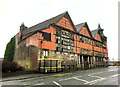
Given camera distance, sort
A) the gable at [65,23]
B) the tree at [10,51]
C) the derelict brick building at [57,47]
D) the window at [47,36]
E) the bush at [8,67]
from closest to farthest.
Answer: the bush at [8,67] < the derelict brick building at [57,47] < the window at [47,36] < the gable at [65,23] < the tree at [10,51]

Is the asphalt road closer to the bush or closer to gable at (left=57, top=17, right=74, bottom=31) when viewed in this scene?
the bush

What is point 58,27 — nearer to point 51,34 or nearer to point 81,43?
point 51,34

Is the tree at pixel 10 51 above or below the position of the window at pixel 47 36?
below

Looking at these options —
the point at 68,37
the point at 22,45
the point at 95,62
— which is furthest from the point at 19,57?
the point at 95,62

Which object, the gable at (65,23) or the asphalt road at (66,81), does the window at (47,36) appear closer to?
the gable at (65,23)

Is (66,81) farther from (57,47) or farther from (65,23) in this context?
(65,23)

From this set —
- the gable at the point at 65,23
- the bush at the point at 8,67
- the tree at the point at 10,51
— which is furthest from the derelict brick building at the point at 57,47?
the tree at the point at 10,51

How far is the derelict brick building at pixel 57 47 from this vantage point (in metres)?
28.8

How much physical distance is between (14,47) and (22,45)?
24.8 feet

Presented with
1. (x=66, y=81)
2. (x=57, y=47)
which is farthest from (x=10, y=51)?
(x=66, y=81)

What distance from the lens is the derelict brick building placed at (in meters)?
28.8

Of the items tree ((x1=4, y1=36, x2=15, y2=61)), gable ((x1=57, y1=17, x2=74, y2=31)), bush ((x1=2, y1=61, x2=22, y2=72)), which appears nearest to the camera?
bush ((x1=2, y1=61, x2=22, y2=72))

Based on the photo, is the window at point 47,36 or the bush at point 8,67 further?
the window at point 47,36

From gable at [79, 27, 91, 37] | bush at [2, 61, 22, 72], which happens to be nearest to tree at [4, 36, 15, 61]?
bush at [2, 61, 22, 72]
